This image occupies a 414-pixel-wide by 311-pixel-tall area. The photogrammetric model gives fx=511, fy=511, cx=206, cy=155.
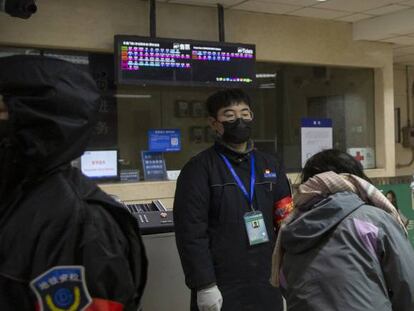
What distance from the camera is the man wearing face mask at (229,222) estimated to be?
7.04ft

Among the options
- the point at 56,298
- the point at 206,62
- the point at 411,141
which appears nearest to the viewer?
the point at 56,298

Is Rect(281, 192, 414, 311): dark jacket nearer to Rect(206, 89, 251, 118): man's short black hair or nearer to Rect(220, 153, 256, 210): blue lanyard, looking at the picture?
Rect(220, 153, 256, 210): blue lanyard

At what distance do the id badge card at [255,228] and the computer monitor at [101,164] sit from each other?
225 cm

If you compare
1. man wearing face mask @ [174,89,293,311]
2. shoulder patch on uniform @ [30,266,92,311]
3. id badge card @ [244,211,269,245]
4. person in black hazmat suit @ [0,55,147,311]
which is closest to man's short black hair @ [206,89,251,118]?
man wearing face mask @ [174,89,293,311]

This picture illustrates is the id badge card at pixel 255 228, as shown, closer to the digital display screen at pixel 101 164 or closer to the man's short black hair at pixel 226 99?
the man's short black hair at pixel 226 99

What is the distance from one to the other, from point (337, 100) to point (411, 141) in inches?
91.5

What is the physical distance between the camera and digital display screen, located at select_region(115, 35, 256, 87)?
13.3 feet

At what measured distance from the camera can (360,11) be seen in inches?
188

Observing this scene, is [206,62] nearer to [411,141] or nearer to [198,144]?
[198,144]

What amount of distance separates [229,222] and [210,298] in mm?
332

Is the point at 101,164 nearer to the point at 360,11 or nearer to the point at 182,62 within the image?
the point at 182,62

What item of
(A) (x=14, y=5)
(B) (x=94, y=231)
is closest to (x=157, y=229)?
(A) (x=14, y=5)

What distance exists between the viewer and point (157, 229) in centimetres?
271

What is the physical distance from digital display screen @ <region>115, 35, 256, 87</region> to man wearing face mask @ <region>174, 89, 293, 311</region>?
182cm
